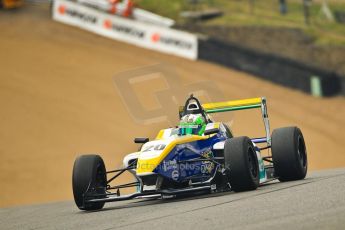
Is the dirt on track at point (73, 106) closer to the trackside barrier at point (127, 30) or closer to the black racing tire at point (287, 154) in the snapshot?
the trackside barrier at point (127, 30)

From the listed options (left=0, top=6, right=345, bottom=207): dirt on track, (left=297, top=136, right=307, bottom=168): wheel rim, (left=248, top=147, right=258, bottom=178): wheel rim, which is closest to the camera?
(left=248, top=147, right=258, bottom=178): wheel rim

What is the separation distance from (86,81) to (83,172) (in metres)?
14.7

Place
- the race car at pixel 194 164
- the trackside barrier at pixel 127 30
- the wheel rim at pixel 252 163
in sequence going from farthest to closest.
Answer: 1. the trackside barrier at pixel 127 30
2. the wheel rim at pixel 252 163
3. the race car at pixel 194 164

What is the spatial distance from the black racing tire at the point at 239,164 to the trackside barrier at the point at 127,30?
56.5 ft

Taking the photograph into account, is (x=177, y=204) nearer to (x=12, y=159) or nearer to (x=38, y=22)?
(x=12, y=159)

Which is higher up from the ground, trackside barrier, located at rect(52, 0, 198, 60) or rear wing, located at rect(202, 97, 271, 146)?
trackside barrier, located at rect(52, 0, 198, 60)

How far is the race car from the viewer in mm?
11555

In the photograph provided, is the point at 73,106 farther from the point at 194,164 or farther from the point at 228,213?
the point at 228,213

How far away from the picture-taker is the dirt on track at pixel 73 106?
66.6 feet

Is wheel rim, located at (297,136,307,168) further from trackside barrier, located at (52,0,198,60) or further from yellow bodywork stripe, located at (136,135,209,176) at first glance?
trackside barrier, located at (52,0,198,60)

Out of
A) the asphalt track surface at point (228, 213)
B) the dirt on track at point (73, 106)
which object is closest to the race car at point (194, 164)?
the asphalt track surface at point (228, 213)

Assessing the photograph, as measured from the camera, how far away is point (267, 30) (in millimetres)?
28266

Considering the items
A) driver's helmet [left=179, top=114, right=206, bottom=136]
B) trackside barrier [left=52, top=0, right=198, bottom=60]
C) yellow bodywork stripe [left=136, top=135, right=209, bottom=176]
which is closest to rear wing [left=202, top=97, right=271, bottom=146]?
driver's helmet [left=179, top=114, right=206, bottom=136]

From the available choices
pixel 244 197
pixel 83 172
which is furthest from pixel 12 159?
pixel 244 197
